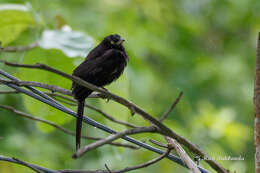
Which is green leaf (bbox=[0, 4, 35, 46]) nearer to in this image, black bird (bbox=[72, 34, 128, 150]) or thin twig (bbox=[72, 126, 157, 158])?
black bird (bbox=[72, 34, 128, 150])

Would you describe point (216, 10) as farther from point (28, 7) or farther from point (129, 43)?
point (28, 7)

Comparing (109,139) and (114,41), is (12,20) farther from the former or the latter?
(109,139)

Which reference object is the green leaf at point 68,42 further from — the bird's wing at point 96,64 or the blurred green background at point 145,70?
the bird's wing at point 96,64

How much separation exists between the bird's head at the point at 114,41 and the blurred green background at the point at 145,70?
89 mm

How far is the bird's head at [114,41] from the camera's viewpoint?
3584mm

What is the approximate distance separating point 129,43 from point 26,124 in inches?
50.8

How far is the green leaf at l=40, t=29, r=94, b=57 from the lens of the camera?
2352 mm

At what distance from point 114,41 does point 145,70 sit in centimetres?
48

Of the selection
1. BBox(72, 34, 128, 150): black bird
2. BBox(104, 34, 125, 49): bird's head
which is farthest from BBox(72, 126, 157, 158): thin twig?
BBox(104, 34, 125, 49): bird's head

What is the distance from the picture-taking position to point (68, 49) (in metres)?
2.37

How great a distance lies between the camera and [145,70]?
398 centimetres

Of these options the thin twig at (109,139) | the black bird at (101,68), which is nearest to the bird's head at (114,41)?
the black bird at (101,68)

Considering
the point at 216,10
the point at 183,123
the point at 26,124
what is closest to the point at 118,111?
the point at 26,124

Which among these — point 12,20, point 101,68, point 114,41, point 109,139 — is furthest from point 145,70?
point 109,139
